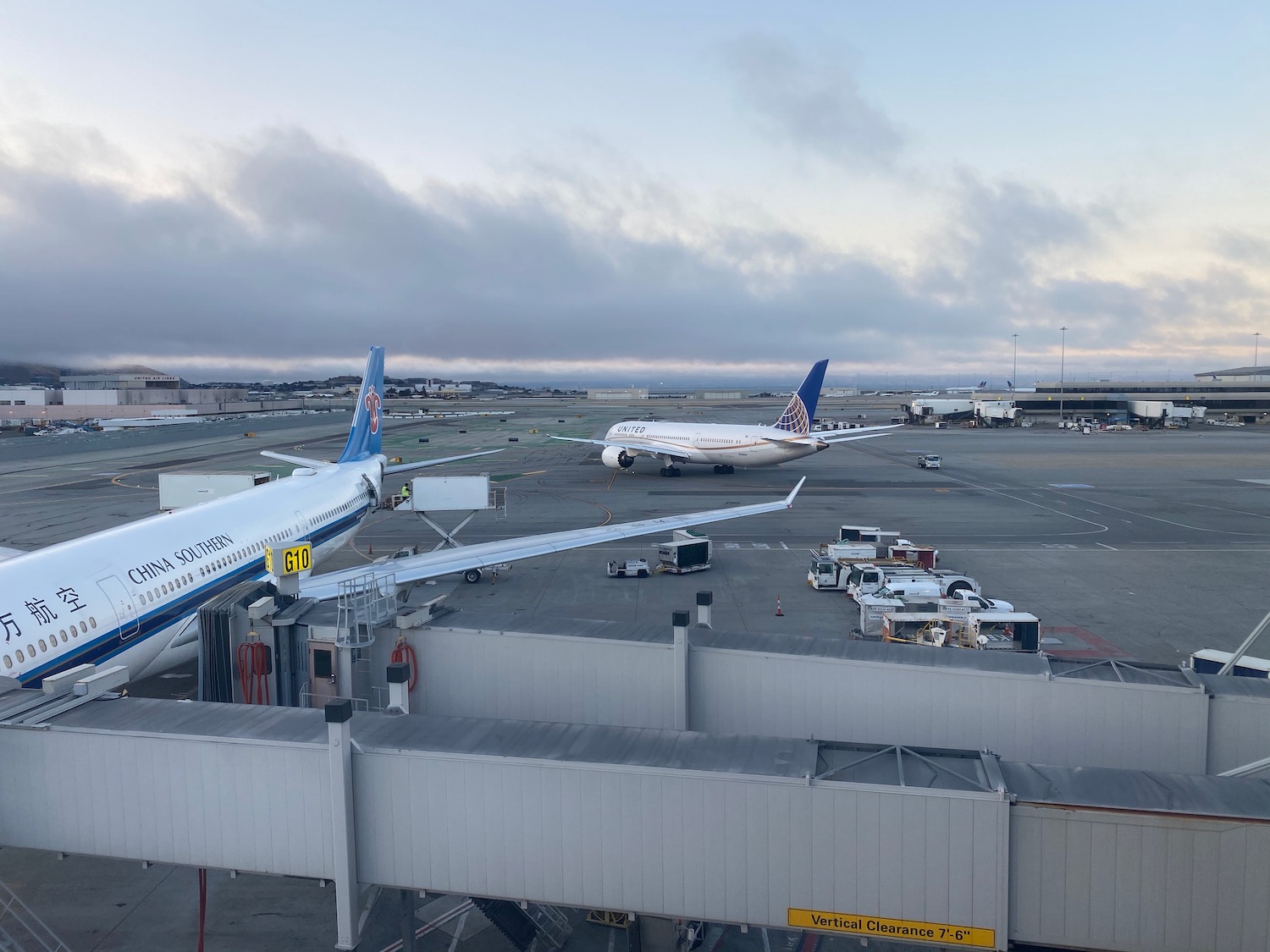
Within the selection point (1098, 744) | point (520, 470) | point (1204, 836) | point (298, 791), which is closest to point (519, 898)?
point (298, 791)

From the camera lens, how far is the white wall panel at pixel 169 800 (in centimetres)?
1041

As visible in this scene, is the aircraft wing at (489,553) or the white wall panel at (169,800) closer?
the white wall panel at (169,800)

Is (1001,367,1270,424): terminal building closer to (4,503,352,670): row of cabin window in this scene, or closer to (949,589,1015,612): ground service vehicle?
(949,589,1015,612): ground service vehicle

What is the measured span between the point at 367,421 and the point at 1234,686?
3863cm

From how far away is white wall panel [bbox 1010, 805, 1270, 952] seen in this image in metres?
8.80

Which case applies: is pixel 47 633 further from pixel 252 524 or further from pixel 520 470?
pixel 520 470

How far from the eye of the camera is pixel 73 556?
62.2 feet

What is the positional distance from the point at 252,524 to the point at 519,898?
2015 cm

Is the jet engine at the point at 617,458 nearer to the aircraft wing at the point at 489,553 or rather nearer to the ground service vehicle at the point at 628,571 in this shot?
the ground service vehicle at the point at 628,571

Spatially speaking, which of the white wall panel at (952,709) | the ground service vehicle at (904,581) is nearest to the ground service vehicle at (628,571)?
the ground service vehicle at (904,581)

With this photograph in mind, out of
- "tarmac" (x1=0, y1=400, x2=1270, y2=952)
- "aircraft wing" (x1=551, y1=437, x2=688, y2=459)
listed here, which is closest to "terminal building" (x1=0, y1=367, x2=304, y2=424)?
"tarmac" (x1=0, y1=400, x2=1270, y2=952)

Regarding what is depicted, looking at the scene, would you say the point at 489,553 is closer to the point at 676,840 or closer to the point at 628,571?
the point at 628,571

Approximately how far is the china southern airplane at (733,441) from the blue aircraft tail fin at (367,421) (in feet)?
86.3

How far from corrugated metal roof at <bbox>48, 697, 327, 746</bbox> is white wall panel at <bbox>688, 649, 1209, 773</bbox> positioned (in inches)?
253
